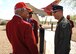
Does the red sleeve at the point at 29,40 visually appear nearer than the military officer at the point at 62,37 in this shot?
Yes

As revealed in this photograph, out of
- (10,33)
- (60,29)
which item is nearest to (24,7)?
(10,33)

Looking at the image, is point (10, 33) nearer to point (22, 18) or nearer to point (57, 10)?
point (22, 18)

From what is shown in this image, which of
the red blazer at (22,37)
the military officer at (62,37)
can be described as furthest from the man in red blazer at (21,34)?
the military officer at (62,37)

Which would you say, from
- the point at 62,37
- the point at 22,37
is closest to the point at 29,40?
the point at 22,37

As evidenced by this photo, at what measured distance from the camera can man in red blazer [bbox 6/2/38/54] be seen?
5.64m

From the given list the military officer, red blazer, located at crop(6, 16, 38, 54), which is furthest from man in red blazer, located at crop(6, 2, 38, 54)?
the military officer

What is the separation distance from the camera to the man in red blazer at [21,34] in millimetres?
5641

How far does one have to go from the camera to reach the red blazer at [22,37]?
18.5 ft

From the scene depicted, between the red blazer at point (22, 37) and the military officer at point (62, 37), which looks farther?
the military officer at point (62, 37)

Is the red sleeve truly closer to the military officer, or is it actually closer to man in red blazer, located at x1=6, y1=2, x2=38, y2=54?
man in red blazer, located at x1=6, y1=2, x2=38, y2=54

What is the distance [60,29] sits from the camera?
6289 millimetres

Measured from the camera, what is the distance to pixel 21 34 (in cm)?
566

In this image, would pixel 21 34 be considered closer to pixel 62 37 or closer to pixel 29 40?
pixel 29 40

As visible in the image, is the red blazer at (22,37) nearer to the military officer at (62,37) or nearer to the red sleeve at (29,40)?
the red sleeve at (29,40)
